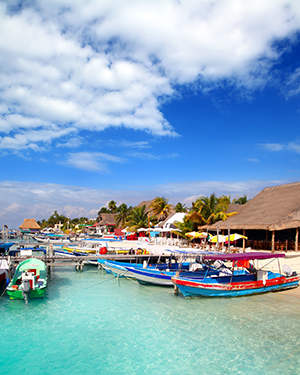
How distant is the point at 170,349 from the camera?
9133mm

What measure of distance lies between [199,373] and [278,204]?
2289cm

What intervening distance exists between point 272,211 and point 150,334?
64.8 feet

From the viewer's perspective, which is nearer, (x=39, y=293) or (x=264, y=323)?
(x=264, y=323)

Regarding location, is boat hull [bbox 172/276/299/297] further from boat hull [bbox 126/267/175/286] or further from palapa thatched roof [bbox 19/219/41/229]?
palapa thatched roof [bbox 19/219/41/229]

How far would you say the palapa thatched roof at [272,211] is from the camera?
22.8 m

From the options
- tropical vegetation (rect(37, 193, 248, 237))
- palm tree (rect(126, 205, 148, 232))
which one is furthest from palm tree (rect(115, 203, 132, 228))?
palm tree (rect(126, 205, 148, 232))

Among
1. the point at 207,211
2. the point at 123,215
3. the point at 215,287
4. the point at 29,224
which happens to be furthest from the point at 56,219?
the point at 215,287

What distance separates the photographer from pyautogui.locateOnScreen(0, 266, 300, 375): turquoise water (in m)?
8.30

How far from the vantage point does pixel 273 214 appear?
985 inches

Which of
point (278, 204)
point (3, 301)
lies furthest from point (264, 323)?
point (278, 204)

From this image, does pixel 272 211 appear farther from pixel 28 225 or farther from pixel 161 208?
pixel 28 225

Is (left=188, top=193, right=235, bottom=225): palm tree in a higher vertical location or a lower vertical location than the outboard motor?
higher

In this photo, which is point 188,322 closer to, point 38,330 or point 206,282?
point 206,282

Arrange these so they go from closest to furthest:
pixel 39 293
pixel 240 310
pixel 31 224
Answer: pixel 240 310, pixel 39 293, pixel 31 224
